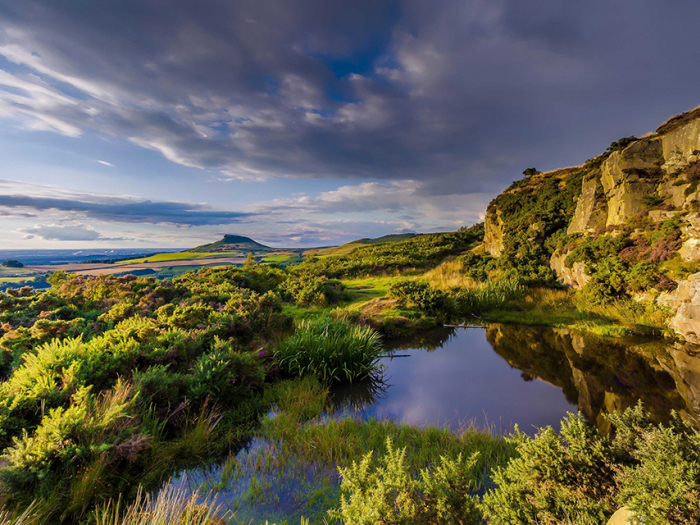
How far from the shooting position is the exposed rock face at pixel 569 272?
11.9 metres

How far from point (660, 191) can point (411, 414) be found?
14736 mm

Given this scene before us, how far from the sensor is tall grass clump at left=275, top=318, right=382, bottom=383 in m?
6.33

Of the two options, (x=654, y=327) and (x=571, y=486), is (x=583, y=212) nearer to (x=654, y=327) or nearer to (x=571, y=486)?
(x=654, y=327)

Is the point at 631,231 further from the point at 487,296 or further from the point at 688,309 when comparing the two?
the point at 487,296

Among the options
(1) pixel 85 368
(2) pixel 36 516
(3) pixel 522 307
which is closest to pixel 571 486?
(2) pixel 36 516

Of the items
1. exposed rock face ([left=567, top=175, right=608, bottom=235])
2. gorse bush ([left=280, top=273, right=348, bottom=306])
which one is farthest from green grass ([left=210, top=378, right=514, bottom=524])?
exposed rock face ([left=567, top=175, right=608, bottom=235])

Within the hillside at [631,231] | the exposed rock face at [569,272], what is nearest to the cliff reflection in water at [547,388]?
the hillside at [631,231]

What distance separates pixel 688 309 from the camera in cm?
732

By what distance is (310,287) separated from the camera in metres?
13.0

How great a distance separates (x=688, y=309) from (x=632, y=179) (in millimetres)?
7591

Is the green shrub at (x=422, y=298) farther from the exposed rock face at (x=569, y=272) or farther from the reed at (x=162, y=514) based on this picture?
the reed at (x=162, y=514)

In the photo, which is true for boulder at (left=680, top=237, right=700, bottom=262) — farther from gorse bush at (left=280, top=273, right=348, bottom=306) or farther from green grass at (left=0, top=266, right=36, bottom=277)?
green grass at (left=0, top=266, right=36, bottom=277)

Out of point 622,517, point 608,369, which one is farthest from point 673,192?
point 622,517

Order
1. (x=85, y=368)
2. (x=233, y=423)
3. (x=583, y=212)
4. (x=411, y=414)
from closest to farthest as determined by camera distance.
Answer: (x=85, y=368) < (x=233, y=423) < (x=411, y=414) < (x=583, y=212)
